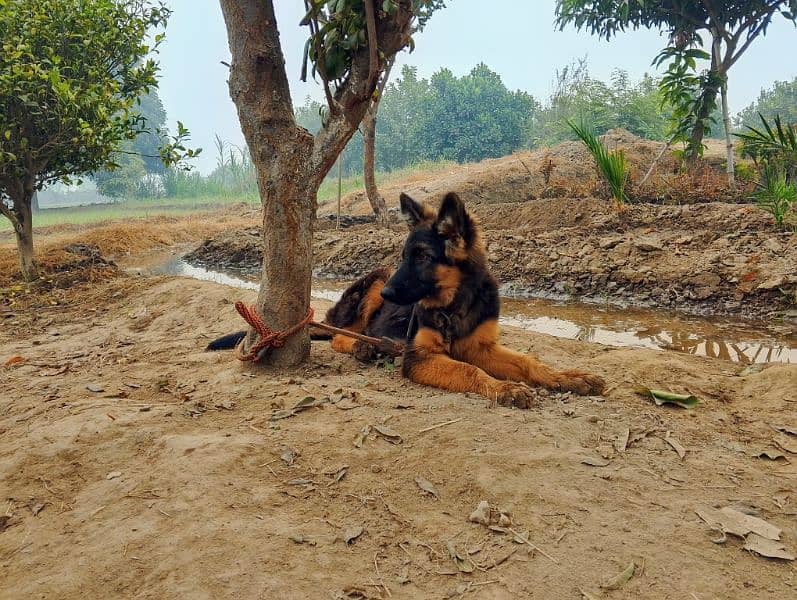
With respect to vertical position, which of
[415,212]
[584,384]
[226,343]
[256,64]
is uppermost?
[256,64]

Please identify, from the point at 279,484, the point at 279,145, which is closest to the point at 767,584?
the point at 279,484

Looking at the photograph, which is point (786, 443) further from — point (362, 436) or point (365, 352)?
point (365, 352)

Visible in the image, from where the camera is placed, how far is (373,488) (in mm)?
2725

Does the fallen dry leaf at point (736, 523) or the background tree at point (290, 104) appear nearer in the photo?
the fallen dry leaf at point (736, 523)

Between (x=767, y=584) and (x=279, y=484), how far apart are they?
2.04 m

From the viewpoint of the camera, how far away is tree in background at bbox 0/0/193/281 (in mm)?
8930

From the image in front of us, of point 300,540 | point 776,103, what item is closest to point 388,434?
point 300,540

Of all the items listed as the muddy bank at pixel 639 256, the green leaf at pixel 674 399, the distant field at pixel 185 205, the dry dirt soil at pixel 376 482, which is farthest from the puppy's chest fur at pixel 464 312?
the distant field at pixel 185 205

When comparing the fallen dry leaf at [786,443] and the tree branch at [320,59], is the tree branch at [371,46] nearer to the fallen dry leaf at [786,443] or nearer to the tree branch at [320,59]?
the tree branch at [320,59]

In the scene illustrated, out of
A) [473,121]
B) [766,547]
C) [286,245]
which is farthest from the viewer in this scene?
[473,121]

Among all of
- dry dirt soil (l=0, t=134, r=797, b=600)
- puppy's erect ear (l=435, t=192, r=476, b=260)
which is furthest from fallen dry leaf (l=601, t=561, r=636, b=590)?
puppy's erect ear (l=435, t=192, r=476, b=260)

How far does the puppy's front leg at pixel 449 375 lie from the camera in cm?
367

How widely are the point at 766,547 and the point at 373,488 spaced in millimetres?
1640

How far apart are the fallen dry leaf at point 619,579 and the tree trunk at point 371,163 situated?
11.9 metres
